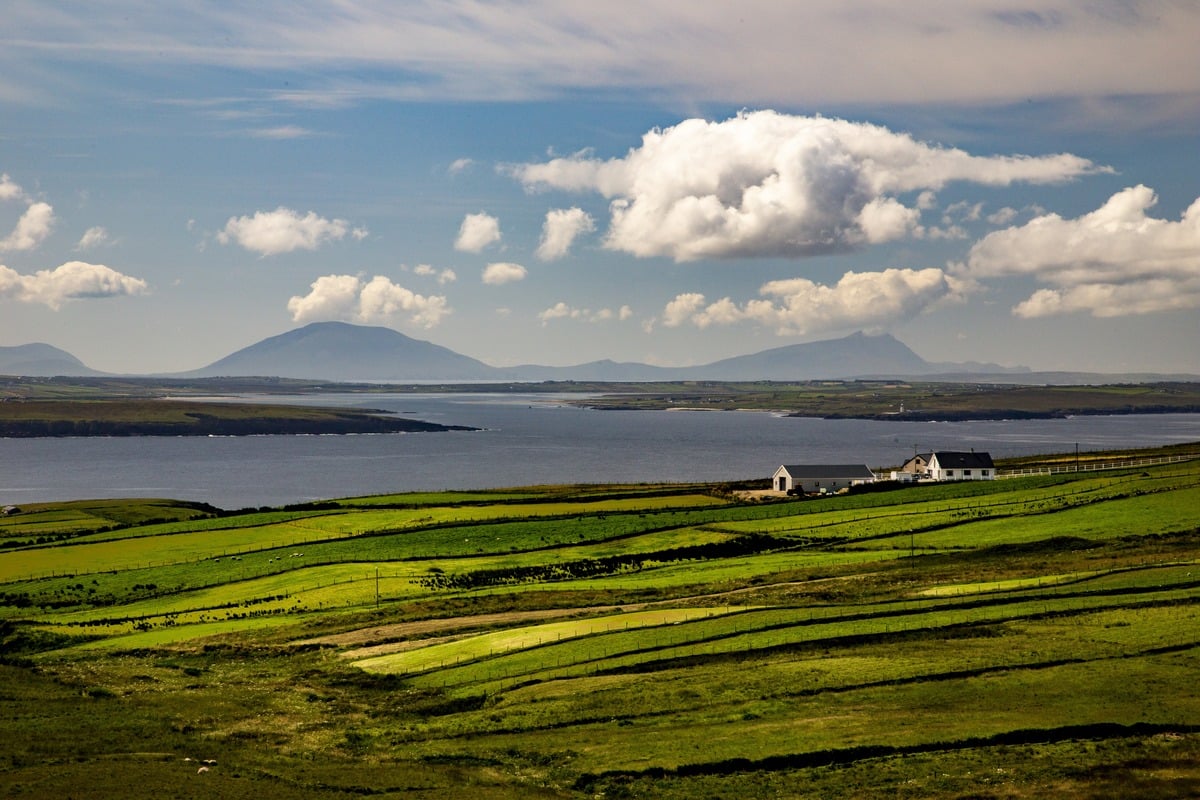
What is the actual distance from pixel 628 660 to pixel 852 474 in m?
91.1

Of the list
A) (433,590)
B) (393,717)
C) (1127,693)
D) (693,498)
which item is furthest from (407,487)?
(1127,693)

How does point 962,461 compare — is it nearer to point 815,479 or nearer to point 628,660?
point 815,479

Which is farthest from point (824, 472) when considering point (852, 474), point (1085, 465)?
point (1085, 465)

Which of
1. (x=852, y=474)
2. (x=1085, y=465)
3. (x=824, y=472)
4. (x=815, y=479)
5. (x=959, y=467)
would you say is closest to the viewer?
(x=815, y=479)

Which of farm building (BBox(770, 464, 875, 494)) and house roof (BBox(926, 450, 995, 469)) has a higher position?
house roof (BBox(926, 450, 995, 469))

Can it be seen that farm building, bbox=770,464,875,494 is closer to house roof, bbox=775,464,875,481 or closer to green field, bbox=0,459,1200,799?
house roof, bbox=775,464,875,481

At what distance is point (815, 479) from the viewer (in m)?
134

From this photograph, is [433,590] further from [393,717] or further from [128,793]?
[128,793]

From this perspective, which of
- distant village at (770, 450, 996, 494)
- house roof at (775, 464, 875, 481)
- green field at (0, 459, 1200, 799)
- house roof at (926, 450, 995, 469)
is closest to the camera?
green field at (0, 459, 1200, 799)

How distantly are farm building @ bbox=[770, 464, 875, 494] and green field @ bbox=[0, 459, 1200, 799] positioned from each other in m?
33.4

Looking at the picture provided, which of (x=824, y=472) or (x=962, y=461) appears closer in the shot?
(x=824, y=472)

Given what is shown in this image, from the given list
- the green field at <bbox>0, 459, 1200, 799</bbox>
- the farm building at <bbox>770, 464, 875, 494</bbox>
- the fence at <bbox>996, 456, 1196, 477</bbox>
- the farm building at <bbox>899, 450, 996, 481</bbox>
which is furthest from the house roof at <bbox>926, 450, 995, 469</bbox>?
the green field at <bbox>0, 459, 1200, 799</bbox>

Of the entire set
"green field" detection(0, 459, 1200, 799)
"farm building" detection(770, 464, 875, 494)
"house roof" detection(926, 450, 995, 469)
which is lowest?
"green field" detection(0, 459, 1200, 799)

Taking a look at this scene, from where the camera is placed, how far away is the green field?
34688 mm
